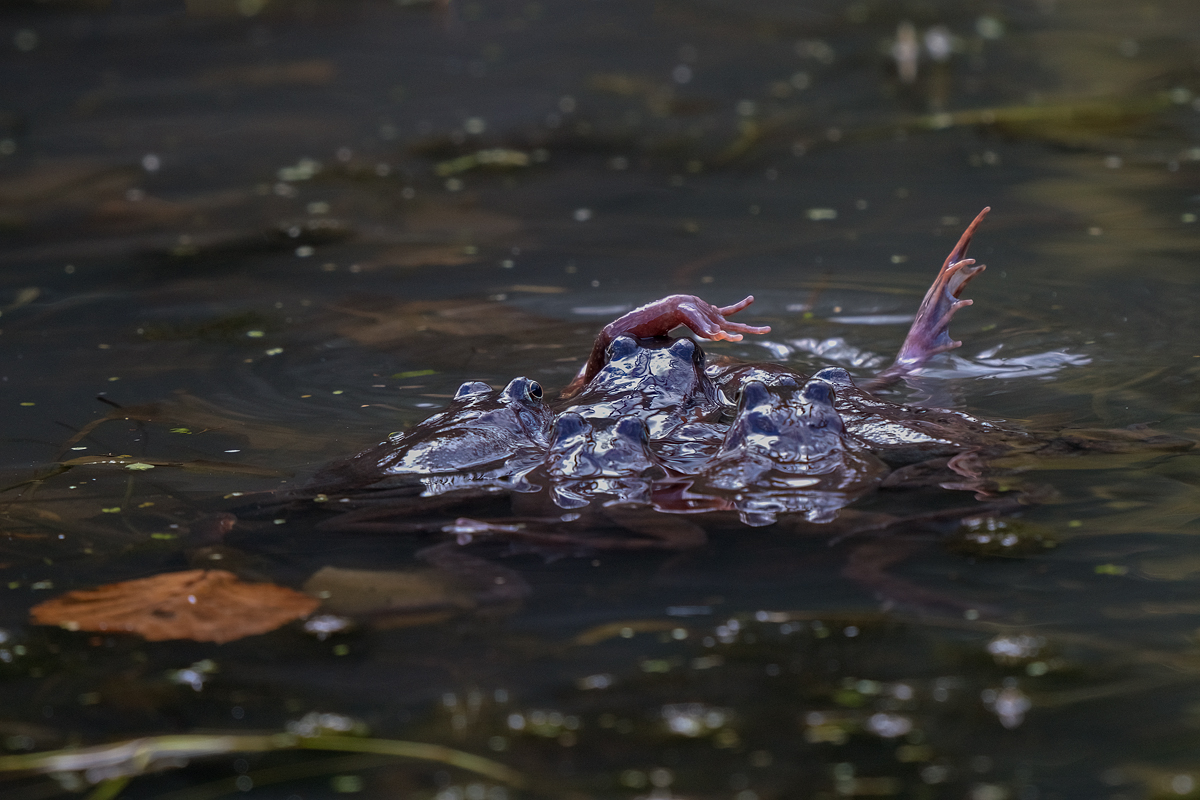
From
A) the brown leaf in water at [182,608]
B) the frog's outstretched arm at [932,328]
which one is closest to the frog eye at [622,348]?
the frog's outstretched arm at [932,328]

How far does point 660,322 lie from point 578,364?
599mm

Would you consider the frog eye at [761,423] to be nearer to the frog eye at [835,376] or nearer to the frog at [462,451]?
the frog eye at [835,376]

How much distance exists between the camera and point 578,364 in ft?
14.6

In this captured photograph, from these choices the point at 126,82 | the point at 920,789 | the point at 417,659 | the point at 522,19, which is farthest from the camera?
the point at 522,19

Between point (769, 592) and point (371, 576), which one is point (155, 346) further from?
point (769, 592)

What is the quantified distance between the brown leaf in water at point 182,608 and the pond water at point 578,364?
5 centimetres

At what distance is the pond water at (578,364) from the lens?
2.31 m

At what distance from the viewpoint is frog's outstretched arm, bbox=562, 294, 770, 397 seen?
3871mm

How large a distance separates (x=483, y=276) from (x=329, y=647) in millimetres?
3081

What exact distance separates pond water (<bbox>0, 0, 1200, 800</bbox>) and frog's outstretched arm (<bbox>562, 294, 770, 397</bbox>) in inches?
19.5

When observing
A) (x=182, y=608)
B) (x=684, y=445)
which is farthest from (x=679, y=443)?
(x=182, y=608)

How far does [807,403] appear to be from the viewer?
10.8 ft

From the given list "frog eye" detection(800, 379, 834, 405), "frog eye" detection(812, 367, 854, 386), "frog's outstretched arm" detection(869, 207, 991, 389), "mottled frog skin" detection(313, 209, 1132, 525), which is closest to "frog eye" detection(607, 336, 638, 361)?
"mottled frog skin" detection(313, 209, 1132, 525)

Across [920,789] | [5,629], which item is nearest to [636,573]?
[920,789]
